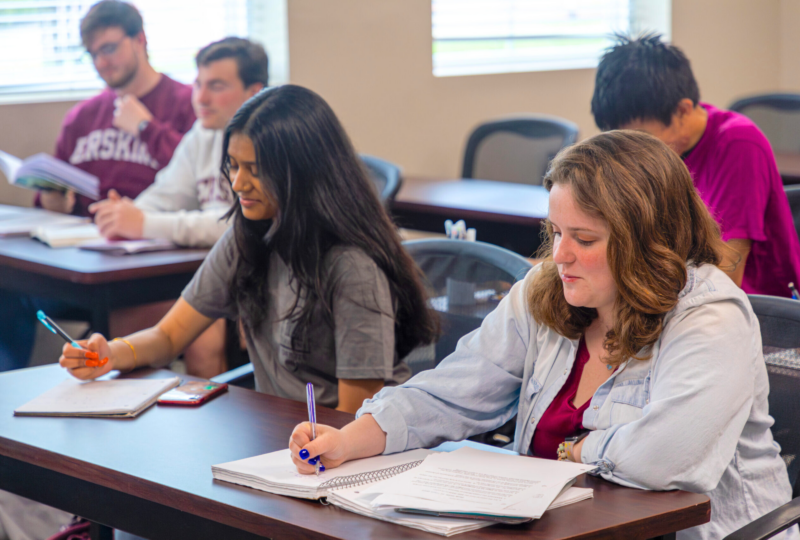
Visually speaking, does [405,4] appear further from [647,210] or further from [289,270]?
[647,210]

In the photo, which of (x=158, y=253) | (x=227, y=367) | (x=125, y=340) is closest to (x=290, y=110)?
(x=125, y=340)

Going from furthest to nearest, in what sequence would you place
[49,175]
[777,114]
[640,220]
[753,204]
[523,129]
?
1. [777,114]
2. [523,129]
3. [49,175]
4. [753,204]
5. [640,220]

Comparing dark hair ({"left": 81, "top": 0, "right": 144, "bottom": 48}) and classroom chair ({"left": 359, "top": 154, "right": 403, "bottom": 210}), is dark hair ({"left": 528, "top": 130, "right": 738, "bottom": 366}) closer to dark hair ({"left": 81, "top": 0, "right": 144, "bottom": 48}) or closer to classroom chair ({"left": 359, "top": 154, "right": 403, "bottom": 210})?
classroom chair ({"left": 359, "top": 154, "right": 403, "bottom": 210})

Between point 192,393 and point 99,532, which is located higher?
point 192,393

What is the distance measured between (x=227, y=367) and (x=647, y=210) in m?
1.64

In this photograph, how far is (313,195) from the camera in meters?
1.63

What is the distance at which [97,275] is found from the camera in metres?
2.18

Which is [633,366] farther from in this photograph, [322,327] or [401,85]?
[401,85]

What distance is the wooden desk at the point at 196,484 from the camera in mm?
995

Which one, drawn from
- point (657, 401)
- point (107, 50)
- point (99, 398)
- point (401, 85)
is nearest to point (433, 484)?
point (657, 401)

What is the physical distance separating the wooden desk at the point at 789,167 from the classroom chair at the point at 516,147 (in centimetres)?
82

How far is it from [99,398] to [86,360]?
13cm

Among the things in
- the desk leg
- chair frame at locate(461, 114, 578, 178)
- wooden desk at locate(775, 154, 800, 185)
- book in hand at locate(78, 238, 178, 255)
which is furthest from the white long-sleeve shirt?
wooden desk at locate(775, 154, 800, 185)

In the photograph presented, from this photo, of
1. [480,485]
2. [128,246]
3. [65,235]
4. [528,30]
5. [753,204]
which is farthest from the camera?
[528,30]
